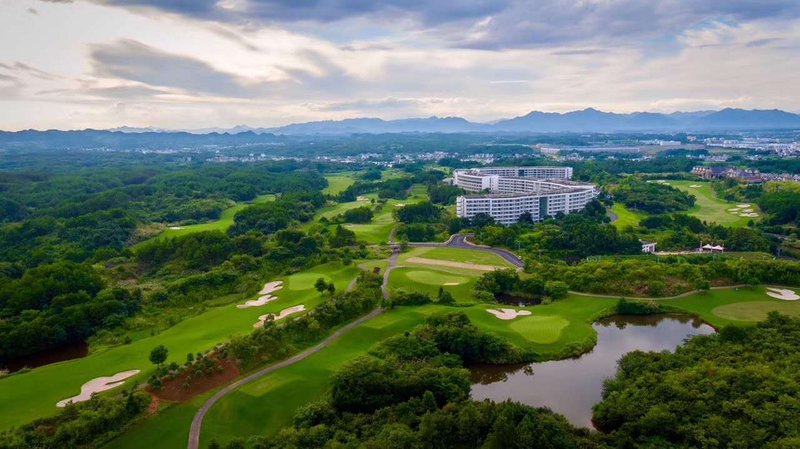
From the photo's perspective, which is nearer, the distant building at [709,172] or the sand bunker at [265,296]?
the sand bunker at [265,296]

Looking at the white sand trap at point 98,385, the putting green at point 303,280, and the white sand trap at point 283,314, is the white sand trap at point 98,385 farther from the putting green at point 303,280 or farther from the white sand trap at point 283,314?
the putting green at point 303,280

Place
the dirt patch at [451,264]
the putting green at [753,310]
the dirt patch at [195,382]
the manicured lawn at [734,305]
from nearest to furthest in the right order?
1. the dirt patch at [195,382]
2. the putting green at [753,310]
3. the manicured lawn at [734,305]
4. the dirt patch at [451,264]

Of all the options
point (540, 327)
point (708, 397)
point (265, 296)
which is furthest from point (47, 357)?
point (708, 397)

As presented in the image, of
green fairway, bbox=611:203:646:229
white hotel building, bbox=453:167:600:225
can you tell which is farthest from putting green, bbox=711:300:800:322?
white hotel building, bbox=453:167:600:225

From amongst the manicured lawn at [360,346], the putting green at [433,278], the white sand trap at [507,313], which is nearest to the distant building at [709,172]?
the manicured lawn at [360,346]

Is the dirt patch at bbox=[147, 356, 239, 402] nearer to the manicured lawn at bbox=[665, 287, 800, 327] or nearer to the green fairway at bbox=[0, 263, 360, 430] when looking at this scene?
the green fairway at bbox=[0, 263, 360, 430]

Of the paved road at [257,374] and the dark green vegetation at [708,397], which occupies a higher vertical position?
the dark green vegetation at [708,397]

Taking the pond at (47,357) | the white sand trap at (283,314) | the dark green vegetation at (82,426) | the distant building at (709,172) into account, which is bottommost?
the pond at (47,357)
